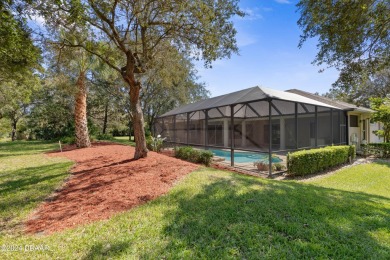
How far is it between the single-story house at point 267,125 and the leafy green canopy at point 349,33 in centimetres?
363

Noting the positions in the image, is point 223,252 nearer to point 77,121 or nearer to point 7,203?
point 7,203

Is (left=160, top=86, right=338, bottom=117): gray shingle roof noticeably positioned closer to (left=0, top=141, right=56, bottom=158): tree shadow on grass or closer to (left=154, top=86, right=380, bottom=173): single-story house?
(left=154, top=86, right=380, bottom=173): single-story house

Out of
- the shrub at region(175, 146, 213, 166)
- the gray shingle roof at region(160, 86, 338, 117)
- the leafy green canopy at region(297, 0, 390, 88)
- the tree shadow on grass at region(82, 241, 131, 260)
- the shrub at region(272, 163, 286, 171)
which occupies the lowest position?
the shrub at region(272, 163, 286, 171)

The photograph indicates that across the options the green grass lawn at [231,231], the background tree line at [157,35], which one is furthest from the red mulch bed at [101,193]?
the background tree line at [157,35]

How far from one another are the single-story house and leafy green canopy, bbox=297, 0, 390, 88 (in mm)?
3633

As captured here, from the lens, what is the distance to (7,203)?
409 centimetres

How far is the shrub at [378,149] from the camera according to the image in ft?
39.4

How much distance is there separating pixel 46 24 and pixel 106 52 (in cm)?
191

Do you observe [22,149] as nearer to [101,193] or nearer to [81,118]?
[81,118]

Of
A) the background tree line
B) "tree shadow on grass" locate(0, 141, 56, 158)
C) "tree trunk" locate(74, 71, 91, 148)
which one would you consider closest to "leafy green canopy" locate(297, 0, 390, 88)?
the background tree line

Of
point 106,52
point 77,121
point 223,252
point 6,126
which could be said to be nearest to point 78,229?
point 223,252

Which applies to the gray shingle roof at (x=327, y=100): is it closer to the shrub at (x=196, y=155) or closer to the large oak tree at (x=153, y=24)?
the shrub at (x=196, y=155)

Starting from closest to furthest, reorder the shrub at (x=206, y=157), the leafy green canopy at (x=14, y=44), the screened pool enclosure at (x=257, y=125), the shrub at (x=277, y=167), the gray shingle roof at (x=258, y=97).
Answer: the leafy green canopy at (x=14, y=44)
the shrub at (x=277, y=167)
the shrub at (x=206, y=157)
the gray shingle roof at (x=258, y=97)
the screened pool enclosure at (x=257, y=125)

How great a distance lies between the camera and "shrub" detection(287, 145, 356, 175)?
7.86 meters
